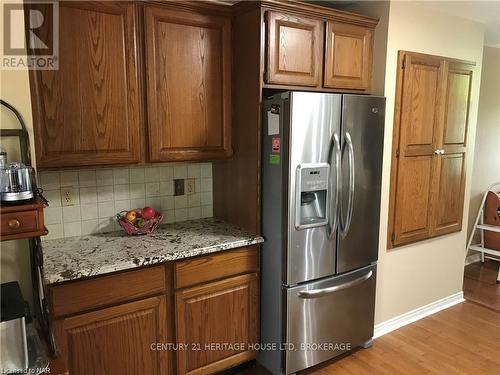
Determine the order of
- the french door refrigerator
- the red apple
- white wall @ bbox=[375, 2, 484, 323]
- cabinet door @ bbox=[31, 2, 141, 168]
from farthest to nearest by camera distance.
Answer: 1. white wall @ bbox=[375, 2, 484, 323]
2. the red apple
3. the french door refrigerator
4. cabinet door @ bbox=[31, 2, 141, 168]

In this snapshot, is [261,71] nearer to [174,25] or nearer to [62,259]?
[174,25]

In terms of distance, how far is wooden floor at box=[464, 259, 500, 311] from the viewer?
3396mm

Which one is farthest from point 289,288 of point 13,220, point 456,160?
point 456,160

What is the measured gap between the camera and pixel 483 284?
3748mm

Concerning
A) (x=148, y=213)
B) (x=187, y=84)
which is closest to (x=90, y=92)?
(x=187, y=84)

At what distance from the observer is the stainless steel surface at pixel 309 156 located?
2.08 m

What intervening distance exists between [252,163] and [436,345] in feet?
6.06

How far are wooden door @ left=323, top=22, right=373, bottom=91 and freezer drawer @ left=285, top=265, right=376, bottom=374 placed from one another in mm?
1218

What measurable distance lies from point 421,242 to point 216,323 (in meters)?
1.74

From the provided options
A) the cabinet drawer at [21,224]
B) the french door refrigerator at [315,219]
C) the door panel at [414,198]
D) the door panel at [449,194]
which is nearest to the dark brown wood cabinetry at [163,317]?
the french door refrigerator at [315,219]

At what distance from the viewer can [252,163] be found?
2262 mm

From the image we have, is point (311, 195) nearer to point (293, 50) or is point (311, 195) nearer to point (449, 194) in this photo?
point (293, 50)

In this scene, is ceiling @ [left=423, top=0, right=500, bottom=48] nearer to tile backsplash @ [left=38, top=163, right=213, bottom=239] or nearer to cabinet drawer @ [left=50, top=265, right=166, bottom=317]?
tile backsplash @ [left=38, top=163, right=213, bottom=239]

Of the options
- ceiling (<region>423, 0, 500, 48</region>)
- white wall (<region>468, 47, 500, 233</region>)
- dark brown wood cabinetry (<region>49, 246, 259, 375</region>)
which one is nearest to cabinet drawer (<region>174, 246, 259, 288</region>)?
dark brown wood cabinetry (<region>49, 246, 259, 375</region>)
